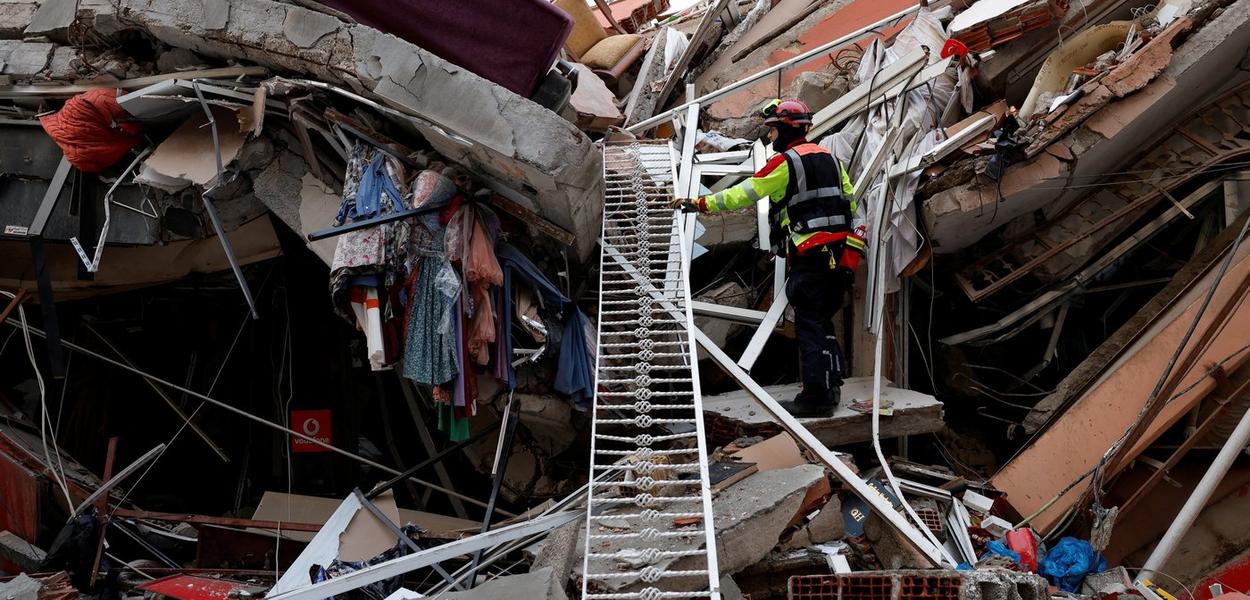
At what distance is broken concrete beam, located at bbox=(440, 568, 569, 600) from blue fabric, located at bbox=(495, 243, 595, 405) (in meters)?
1.76

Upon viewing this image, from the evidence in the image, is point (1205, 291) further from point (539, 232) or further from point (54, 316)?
point (54, 316)

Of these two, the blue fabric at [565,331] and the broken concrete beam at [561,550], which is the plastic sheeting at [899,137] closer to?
the blue fabric at [565,331]

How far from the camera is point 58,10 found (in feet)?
19.1

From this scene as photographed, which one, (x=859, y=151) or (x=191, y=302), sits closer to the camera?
(x=859, y=151)

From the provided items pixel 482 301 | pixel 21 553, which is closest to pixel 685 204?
pixel 482 301

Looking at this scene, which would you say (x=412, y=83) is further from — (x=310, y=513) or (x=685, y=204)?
(x=310, y=513)

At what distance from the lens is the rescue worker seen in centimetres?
543

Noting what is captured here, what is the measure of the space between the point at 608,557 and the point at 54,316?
396 centimetres

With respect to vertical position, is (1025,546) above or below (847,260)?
below

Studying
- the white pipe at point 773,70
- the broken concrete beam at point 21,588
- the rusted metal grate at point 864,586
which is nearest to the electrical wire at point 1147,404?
the rusted metal grate at point 864,586

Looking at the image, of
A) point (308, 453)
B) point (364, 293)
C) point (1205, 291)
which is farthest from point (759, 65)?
point (308, 453)

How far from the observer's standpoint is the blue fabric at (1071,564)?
16.0 ft

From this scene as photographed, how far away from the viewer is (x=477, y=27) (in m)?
5.19

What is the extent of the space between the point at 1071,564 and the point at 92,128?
5.81 metres
